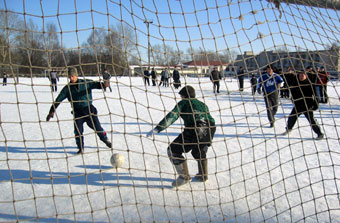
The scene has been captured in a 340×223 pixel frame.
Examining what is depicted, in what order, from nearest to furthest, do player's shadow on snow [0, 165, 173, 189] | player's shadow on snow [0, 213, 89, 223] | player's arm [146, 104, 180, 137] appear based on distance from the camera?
player's shadow on snow [0, 213, 89, 223], player's arm [146, 104, 180, 137], player's shadow on snow [0, 165, 173, 189]

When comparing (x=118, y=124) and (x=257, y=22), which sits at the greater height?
(x=257, y=22)

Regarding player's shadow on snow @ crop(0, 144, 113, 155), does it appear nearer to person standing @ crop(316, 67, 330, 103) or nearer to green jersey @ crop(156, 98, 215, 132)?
green jersey @ crop(156, 98, 215, 132)

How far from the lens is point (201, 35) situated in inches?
130

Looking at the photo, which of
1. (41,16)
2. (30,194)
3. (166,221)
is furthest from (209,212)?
(41,16)

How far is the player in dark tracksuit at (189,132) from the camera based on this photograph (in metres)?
3.04

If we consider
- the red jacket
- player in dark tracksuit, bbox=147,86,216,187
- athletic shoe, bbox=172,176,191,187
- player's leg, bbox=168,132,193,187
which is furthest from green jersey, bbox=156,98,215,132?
the red jacket

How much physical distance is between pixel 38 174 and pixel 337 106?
10841 millimetres

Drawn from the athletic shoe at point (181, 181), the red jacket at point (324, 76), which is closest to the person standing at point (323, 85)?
the red jacket at point (324, 76)

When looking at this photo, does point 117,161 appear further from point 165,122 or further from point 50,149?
point 50,149

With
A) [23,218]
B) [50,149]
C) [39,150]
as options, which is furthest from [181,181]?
[39,150]

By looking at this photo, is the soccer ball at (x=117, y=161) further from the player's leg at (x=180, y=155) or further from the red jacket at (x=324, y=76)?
the red jacket at (x=324, y=76)

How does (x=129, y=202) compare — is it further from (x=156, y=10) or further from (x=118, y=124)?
(x=118, y=124)

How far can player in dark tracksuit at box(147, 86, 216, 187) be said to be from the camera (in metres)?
3.04

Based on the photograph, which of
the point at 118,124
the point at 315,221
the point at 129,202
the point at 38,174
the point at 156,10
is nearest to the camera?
the point at 315,221
